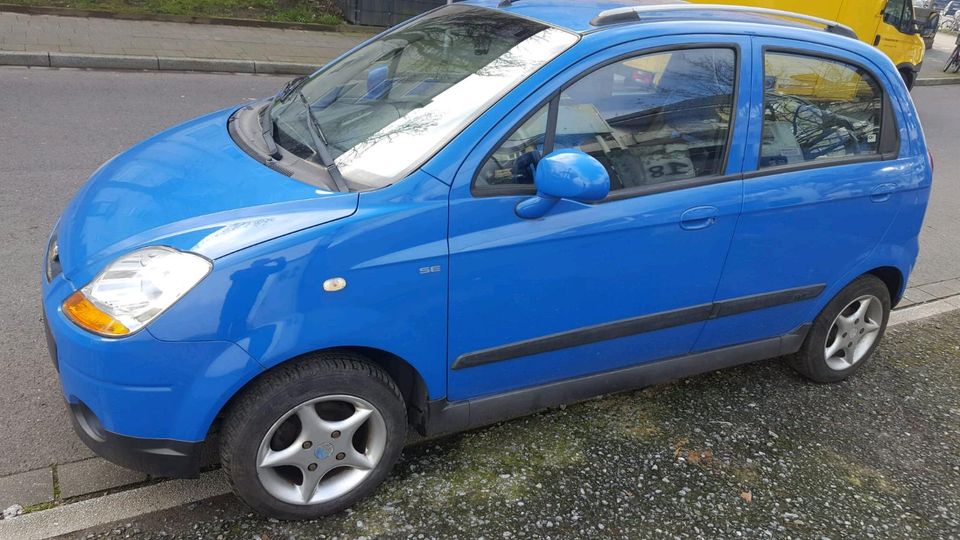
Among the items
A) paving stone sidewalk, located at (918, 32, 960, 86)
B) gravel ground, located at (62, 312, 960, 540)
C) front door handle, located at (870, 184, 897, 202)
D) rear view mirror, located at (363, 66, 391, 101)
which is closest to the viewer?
gravel ground, located at (62, 312, 960, 540)

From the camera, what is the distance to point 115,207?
8.70 feet

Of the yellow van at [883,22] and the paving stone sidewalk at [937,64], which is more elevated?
the yellow van at [883,22]

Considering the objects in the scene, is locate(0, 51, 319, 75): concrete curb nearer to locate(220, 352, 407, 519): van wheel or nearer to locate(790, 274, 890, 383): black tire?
locate(220, 352, 407, 519): van wheel

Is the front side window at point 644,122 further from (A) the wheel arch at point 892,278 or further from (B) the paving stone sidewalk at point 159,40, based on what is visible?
(B) the paving stone sidewalk at point 159,40

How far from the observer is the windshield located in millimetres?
2678

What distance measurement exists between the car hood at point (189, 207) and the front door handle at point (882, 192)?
7.67ft

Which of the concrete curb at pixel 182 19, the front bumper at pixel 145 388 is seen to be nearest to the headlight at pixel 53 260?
the front bumper at pixel 145 388

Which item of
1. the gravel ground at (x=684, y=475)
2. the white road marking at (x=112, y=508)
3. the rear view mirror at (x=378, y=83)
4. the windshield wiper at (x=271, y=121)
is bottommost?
the gravel ground at (x=684, y=475)

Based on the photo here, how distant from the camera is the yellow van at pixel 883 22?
1122cm

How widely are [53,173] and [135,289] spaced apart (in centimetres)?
382

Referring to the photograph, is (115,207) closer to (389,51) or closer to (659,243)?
(389,51)

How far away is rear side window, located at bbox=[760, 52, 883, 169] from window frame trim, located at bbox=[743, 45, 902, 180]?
12 millimetres

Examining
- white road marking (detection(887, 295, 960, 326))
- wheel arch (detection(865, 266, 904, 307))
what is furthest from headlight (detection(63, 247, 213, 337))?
white road marking (detection(887, 295, 960, 326))

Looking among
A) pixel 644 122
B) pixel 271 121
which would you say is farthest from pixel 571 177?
pixel 271 121
